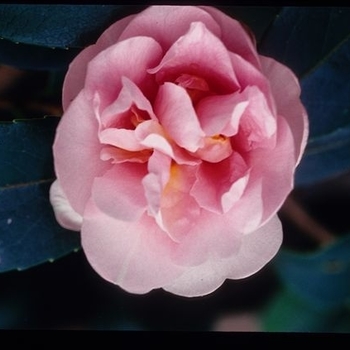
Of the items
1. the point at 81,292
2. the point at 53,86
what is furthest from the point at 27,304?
the point at 53,86

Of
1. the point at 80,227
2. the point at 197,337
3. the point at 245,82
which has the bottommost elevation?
the point at 197,337

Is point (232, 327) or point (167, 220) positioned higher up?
point (167, 220)

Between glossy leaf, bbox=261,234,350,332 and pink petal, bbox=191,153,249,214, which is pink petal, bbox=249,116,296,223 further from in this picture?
glossy leaf, bbox=261,234,350,332

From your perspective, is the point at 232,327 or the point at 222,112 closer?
the point at 222,112

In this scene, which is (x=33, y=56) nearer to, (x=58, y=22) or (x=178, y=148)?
(x=58, y=22)

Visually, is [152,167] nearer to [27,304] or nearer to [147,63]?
[147,63]

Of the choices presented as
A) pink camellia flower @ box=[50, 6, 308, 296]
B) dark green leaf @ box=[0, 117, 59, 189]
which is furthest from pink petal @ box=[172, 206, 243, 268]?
dark green leaf @ box=[0, 117, 59, 189]
